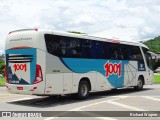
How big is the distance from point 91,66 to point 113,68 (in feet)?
8.24

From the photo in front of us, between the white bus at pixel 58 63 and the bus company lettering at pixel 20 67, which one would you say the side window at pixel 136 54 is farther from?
the bus company lettering at pixel 20 67

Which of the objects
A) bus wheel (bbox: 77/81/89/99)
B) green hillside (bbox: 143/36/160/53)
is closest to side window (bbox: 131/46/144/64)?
bus wheel (bbox: 77/81/89/99)

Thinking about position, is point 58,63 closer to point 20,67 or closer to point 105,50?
point 20,67

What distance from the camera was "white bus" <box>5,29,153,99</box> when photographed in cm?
1553

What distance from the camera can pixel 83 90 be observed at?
18188 mm

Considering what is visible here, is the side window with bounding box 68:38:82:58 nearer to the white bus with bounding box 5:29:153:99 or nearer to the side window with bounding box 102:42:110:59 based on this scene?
the white bus with bounding box 5:29:153:99

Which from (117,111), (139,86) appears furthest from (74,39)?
(139,86)

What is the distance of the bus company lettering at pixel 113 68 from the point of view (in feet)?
65.9

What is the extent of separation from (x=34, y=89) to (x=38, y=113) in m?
2.47

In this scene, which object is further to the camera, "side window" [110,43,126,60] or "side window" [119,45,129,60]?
"side window" [119,45,129,60]

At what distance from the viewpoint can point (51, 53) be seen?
52.3ft

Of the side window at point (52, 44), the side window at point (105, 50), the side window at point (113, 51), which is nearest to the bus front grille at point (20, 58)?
the side window at point (52, 44)

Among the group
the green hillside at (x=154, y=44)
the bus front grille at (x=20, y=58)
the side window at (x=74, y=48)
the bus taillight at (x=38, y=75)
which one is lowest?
the bus taillight at (x=38, y=75)

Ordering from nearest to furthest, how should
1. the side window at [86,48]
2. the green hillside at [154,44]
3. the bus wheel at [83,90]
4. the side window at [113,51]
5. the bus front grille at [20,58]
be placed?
the bus front grille at [20,58] < the bus wheel at [83,90] < the side window at [86,48] < the side window at [113,51] < the green hillside at [154,44]
